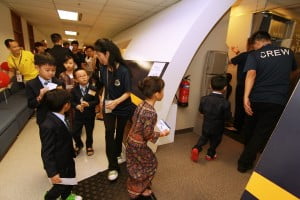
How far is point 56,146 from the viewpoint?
1.39 meters

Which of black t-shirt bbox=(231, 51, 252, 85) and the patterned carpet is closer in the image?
the patterned carpet

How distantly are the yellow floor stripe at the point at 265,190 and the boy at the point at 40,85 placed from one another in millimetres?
1770

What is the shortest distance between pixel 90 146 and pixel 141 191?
1.19m

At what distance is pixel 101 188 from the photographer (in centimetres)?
193

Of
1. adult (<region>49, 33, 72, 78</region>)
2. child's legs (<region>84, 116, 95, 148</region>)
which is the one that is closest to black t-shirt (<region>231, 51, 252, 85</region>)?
child's legs (<region>84, 116, 95, 148</region>)

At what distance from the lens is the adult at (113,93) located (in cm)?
172

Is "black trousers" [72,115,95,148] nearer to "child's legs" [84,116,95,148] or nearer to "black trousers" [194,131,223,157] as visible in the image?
"child's legs" [84,116,95,148]

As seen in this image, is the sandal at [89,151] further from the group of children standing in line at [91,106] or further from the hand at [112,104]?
the hand at [112,104]

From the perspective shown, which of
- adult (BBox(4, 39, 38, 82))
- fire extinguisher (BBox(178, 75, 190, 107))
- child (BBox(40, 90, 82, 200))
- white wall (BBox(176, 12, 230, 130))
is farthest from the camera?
adult (BBox(4, 39, 38, 82))

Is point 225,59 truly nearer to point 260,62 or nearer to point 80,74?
point 260,62

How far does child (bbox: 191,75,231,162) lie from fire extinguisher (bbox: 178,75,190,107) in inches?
21.1

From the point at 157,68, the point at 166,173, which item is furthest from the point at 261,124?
the point at 157,68

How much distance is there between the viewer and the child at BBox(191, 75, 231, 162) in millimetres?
A: 2379

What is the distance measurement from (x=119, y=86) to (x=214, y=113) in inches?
53.2
